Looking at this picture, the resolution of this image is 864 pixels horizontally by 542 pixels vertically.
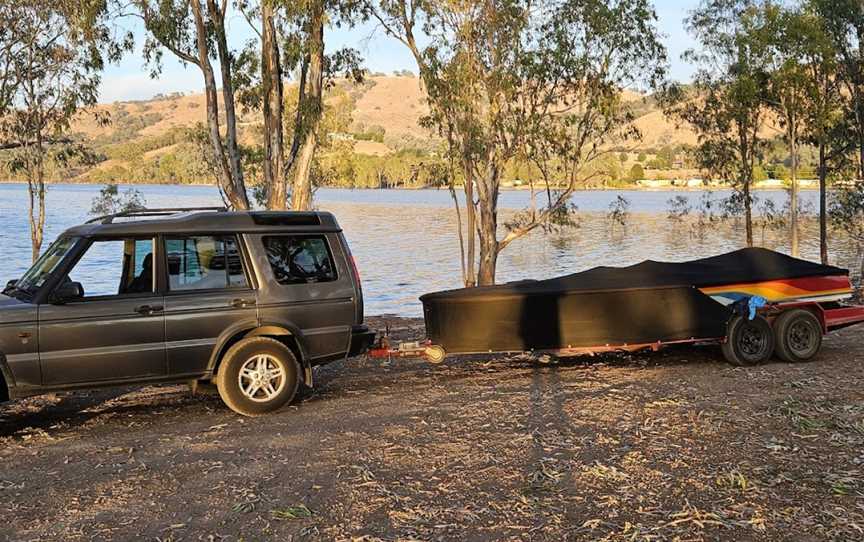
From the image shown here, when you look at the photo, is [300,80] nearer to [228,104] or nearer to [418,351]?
[228,104]

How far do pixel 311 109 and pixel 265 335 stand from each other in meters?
10.7

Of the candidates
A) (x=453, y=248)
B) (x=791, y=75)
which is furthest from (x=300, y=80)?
(x=453, y=248)

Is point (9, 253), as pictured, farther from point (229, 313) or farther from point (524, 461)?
point (524, 461)

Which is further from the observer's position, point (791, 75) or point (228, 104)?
point (791, 75)

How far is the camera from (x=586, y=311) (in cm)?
985

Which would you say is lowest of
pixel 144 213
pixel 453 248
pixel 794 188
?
pixel 453 248

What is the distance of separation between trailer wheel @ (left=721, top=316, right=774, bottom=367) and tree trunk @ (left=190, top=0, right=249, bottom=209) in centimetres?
1107

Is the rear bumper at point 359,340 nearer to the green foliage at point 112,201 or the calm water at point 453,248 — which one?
the calm water at point 453,248

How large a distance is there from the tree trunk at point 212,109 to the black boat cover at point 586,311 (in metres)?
9.42

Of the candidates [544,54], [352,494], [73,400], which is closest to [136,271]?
[73,400]

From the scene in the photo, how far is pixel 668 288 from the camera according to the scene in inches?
394

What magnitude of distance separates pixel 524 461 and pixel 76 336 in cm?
408

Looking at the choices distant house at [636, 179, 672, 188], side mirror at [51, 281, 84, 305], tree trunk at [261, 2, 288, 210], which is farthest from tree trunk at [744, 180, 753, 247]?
distant house at [636, 179, 672, 188]

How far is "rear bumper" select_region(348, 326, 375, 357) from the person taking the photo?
862cm
